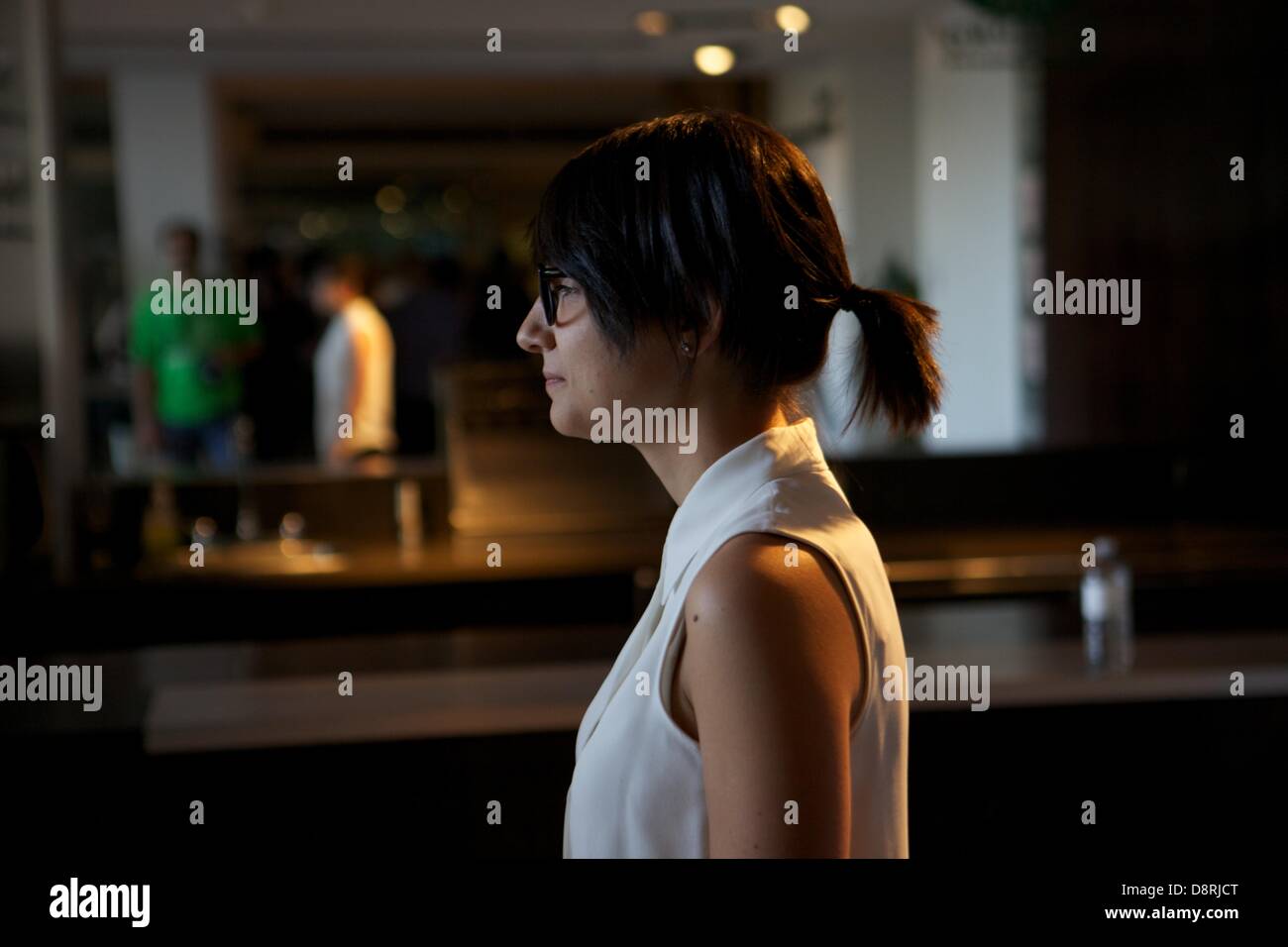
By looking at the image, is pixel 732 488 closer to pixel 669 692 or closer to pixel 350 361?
pixel 669 692

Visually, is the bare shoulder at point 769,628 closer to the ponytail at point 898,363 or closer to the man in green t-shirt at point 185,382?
the ponytail at point 898,363

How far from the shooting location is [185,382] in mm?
5199

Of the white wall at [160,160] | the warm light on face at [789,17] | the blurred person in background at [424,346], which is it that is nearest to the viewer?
the warm light on face at [789,17]

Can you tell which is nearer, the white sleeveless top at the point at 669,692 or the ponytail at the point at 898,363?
the white sleeveless top at the point at 669,692

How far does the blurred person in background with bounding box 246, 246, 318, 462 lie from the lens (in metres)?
5.78

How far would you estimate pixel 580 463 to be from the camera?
4.46 m

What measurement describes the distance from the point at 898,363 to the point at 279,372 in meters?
5.21

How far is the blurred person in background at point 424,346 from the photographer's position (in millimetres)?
6887

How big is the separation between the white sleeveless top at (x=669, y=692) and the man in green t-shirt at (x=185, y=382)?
451 cm

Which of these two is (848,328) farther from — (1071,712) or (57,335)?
(57,335)

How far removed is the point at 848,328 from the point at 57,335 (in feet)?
11.0

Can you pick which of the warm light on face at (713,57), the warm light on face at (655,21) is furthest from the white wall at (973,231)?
the warm light on face at (655,21)

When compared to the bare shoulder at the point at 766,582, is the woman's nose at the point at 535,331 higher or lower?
higher
